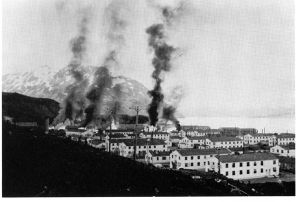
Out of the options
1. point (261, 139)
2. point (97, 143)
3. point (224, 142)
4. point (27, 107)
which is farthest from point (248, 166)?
point (27, 107)

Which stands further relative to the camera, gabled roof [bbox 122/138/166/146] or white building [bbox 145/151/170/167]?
gabled roof [bbox 122/138/166/146]

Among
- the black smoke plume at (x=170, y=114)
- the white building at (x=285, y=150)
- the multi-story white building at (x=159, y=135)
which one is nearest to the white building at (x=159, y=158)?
the black smoke plume at (x=170, y=114)

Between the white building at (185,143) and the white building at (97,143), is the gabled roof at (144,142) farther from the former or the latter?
the white building at (185,143)

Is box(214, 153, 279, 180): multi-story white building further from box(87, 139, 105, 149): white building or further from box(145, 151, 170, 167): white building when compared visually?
box(87, 139, 105, 149): white building

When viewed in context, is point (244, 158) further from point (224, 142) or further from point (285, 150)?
point (224, 142)

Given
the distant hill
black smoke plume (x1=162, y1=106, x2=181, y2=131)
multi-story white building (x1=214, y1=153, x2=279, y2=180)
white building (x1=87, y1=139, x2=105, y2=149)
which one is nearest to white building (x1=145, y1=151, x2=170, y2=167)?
multi-story white building (x1=214, y1=153, x2=279, y2=180)

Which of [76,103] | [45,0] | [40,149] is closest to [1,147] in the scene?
[40,149]
